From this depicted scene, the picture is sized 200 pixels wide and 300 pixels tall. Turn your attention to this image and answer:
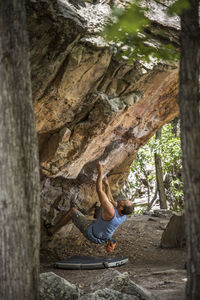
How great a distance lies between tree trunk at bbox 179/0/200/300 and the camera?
368 centimetres

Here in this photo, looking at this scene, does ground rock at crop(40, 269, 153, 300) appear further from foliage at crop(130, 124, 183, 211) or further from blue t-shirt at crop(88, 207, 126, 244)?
foliage at crop(130, 124, 183, 211)

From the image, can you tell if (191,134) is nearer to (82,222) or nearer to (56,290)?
(56,290)

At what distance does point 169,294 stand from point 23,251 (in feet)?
8.14

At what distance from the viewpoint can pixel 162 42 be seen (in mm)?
7719

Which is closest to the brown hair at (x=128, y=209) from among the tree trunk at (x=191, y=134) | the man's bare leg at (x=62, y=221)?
the man's bare leg at (x=62, y=221)

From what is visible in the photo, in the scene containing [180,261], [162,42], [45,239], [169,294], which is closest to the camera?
[169,294]

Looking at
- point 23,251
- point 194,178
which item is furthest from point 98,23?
point 23,251

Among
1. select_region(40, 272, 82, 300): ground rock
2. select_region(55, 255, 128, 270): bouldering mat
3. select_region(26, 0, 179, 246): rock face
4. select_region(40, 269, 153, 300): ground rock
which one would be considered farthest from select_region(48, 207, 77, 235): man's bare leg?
select_region(40, 272, 82, 300): ground rock

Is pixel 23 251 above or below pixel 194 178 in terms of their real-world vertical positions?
below

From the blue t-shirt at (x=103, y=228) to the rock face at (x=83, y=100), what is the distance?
6.05ft

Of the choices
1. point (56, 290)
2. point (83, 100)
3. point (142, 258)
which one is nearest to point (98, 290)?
point (56, 290)

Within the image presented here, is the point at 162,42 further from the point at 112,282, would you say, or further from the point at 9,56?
the point at 112,282

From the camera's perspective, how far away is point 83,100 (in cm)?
766

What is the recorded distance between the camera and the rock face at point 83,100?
6.16m
